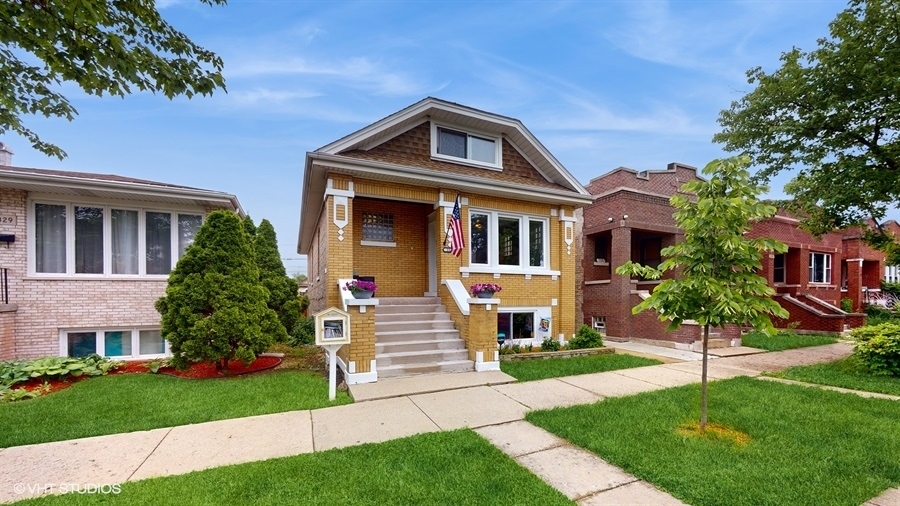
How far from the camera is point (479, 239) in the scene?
10.1 meters

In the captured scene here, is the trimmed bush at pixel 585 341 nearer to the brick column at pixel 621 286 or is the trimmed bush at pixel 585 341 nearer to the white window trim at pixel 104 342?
the brick column at pixel 621 286

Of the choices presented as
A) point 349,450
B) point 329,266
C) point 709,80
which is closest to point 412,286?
point 329,266

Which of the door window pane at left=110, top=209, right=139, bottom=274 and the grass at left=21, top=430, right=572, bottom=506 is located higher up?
the door window pane at left=110, top=209, right=139, bottom=274

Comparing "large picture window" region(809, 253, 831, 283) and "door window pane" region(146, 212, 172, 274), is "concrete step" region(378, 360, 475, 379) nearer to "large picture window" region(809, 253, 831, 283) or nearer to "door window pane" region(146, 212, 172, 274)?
"door window pane" region(146, 212, 172, 274)

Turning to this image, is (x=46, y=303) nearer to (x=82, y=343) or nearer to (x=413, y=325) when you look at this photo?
(x=82, y=343)

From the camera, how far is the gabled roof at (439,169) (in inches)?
331

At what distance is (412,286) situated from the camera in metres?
10.8

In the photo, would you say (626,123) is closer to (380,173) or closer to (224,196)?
(380,173)

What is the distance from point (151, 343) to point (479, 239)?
28.5 feet

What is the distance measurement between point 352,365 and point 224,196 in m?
6.01

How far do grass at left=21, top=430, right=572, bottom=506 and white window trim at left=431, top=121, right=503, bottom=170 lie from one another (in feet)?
25.1

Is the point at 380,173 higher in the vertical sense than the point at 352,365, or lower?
higher

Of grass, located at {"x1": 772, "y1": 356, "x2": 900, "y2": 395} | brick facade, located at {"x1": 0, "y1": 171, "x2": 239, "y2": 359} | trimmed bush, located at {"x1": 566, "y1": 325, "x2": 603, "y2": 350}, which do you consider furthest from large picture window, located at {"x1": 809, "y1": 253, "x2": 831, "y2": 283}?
brick facade, located at {"x1": 0, "y1": 171, "x2": 239, "y2": 359}

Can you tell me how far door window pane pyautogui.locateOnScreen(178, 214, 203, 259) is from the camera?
31.6 feet
